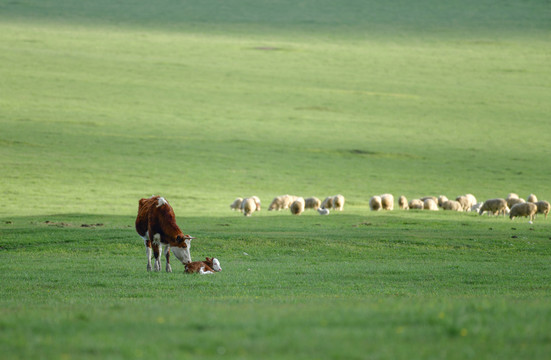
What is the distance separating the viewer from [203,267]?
17.0m

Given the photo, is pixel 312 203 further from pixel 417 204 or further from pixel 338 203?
pixel 417 204

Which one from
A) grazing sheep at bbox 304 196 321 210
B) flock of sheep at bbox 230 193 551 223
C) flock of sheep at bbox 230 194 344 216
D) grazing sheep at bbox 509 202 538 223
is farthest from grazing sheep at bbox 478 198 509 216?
grazing sheep at bbox 304 196 321 210

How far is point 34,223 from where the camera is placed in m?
27.1

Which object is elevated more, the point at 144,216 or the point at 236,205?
the point at 236,205

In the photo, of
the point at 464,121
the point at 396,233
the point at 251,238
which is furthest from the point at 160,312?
the point at 464,121

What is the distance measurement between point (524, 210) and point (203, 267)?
21.3 meters

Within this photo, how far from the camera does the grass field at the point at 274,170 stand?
800 cm

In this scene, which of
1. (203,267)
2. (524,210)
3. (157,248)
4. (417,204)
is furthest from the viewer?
(417,204)

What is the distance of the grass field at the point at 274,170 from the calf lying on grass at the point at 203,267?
47cm

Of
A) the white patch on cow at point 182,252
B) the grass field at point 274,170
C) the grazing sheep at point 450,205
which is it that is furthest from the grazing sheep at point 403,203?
the white patch on cow at point 182,252

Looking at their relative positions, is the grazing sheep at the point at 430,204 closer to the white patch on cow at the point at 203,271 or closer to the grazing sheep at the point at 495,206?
the grazing sheep at the point at 495,206

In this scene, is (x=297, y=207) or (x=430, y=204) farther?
(x=430, y=204)

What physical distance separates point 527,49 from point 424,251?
91.8 m

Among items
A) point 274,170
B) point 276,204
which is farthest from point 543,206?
point 274,170
